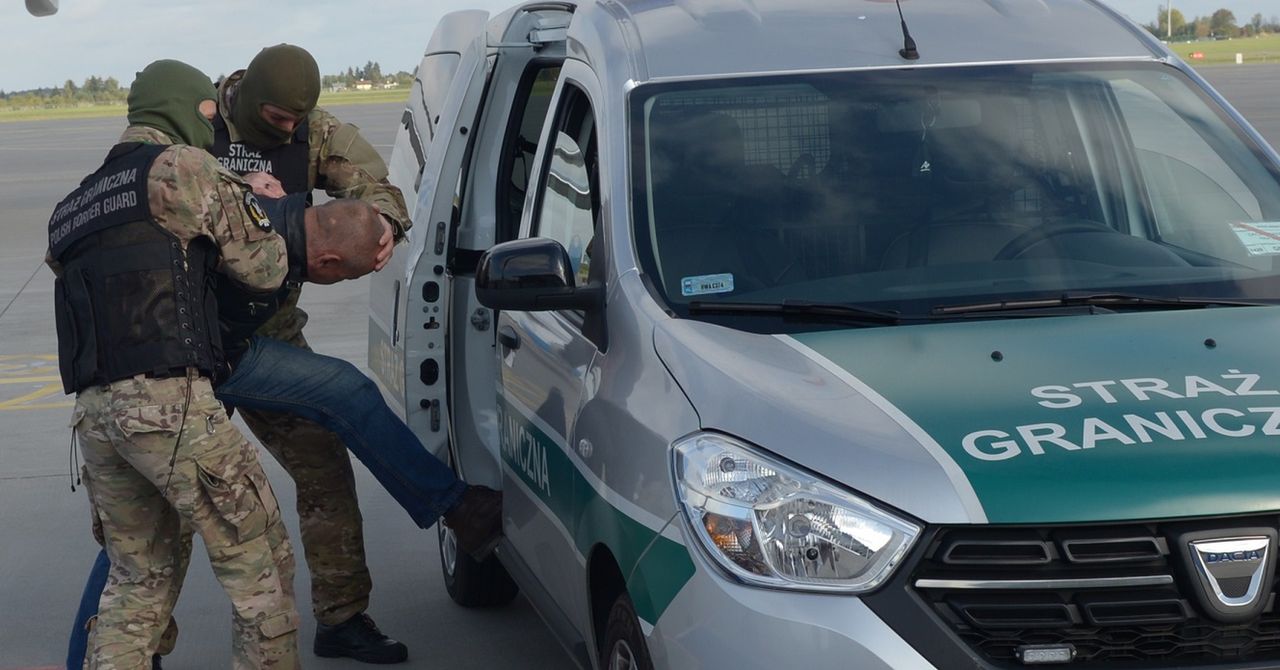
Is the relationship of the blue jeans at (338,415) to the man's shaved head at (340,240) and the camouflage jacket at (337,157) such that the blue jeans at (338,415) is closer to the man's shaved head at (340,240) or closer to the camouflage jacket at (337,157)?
the man's shaved head at (340,240)

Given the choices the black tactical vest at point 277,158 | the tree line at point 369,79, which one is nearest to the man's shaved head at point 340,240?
the black tactical vest at point 277,158

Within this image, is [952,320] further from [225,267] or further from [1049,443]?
[225,267]

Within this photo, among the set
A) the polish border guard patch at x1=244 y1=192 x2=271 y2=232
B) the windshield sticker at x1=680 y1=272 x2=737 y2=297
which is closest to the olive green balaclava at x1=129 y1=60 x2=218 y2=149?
the polish border guard patch at x1=244 y1=192 x2=271 y2=232

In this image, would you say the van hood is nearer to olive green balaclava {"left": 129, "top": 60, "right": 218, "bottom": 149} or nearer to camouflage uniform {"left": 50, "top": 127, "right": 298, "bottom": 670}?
camouflage uniform {"left": 50, "top": 127, "right": 298, "bottom": 670}

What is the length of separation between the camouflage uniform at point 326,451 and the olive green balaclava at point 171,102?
28.6 inches

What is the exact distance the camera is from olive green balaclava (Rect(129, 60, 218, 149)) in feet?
14.5

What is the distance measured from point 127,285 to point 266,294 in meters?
0.41

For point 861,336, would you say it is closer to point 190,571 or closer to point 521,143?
point 521,143

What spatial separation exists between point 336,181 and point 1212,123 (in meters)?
2.66

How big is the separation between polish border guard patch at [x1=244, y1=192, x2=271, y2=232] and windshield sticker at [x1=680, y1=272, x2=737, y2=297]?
1.13 m

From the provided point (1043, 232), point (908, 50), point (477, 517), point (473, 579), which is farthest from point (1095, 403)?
point (473, 579)

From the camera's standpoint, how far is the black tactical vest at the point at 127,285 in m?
4.06

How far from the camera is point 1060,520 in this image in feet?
9.25

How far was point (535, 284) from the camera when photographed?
12.7ft
